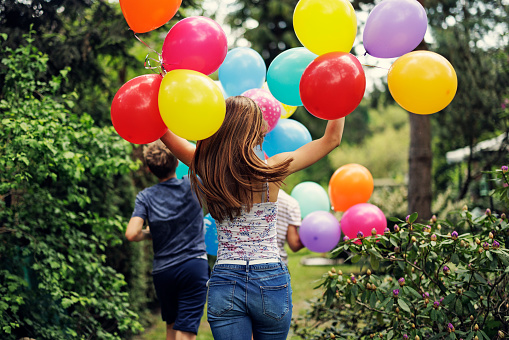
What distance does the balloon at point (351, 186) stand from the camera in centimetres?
336

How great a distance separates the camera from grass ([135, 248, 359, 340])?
199 inches

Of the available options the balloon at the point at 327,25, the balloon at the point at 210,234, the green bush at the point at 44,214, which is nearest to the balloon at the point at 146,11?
the balloon at the point at 327,25

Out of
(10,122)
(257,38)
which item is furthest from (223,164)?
(257,38)

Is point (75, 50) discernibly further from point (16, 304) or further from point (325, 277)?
point (325, 277)

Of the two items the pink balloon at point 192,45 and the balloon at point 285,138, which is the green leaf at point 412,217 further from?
the pink balloon at point 192,45

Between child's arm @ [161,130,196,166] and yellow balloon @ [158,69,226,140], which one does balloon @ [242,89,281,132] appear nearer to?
child's arm @ [161,130,196,166]

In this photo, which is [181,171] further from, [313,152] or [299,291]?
[299,291]

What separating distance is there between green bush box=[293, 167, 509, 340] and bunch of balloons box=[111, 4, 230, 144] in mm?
1152

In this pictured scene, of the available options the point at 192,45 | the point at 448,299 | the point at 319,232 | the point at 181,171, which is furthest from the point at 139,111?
the point at 448,299

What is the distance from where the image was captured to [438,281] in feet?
8.86

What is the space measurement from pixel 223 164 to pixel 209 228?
1537 millimetres

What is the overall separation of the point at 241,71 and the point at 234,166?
4.46 feet

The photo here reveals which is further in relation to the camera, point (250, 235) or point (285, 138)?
point (285, 138)

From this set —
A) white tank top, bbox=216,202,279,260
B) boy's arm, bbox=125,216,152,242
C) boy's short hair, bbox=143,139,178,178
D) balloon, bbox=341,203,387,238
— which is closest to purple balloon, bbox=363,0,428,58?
white tank top, bbox=216,202,279,260
